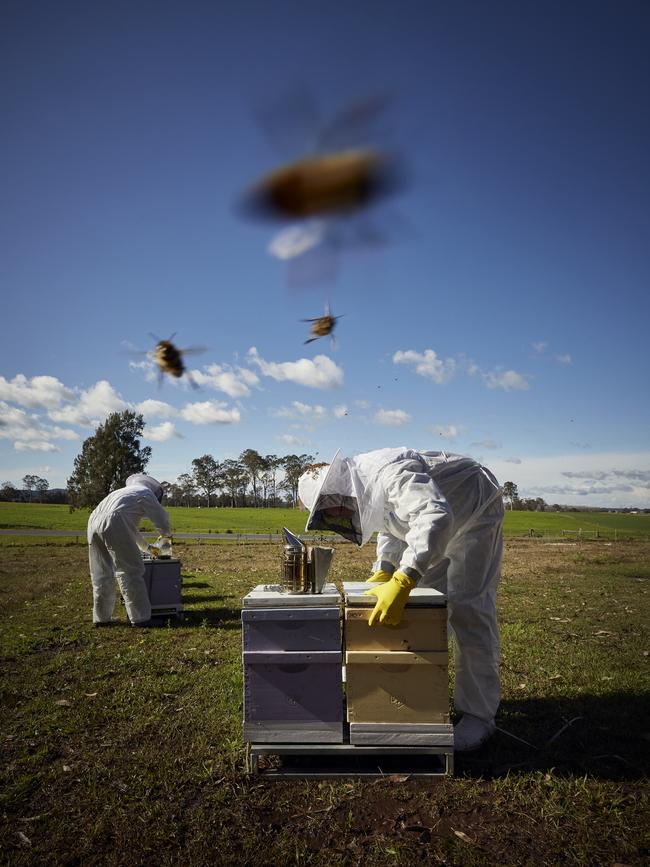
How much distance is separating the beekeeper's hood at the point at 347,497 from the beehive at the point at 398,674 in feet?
2.00

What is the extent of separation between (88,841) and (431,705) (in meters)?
2.33

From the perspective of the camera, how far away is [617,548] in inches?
1037

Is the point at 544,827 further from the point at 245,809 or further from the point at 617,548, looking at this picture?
the point at 617,548

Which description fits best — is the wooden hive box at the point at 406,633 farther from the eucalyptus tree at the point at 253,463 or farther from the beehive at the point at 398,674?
the eucalyptus tree at the point at 253,463

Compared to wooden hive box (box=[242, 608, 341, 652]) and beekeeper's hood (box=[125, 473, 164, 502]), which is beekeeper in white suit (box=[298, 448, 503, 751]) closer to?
wooden hive box (box=[242, 608, 341, 652])

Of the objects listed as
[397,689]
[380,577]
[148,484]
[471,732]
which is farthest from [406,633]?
[148,484]

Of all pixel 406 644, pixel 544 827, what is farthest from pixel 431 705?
pixel 544 827

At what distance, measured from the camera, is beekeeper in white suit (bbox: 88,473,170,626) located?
8.82 meters

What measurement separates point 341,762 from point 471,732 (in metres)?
1.08

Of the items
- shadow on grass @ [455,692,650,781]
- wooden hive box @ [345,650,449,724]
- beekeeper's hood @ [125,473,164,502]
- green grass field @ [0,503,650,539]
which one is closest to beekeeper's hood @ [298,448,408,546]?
wooden hive box @ [345,650,449,724]

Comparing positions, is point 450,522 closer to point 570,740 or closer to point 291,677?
point 291,677

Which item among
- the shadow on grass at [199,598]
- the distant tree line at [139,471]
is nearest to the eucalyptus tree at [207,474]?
the distant tree line at [139,471]

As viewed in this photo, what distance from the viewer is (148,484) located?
1005 centimetres

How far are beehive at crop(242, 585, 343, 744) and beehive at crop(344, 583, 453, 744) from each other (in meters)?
0.13
